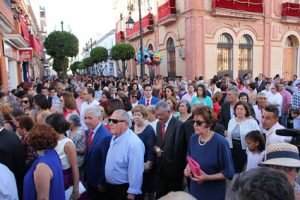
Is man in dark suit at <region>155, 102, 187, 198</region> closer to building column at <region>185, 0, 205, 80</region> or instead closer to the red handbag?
the red handbag

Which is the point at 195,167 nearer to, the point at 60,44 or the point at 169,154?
the point at 169,154

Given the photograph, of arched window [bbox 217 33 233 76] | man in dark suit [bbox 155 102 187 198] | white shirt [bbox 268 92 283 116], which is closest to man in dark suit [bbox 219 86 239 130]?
man in dark suit [bbox 155 102 187 198]

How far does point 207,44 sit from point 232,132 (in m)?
13.9

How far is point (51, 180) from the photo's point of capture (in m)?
2.59

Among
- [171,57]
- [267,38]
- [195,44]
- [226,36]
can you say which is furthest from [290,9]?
[171,57]

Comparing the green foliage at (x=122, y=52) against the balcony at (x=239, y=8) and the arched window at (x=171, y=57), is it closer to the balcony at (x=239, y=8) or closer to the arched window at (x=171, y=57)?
the arched window at (x=171, y=57)

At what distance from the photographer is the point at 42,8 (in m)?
70.0

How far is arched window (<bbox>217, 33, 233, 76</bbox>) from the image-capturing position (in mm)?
18469

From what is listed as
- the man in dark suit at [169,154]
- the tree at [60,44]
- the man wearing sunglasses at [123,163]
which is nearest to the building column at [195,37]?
the tree at [60,44]

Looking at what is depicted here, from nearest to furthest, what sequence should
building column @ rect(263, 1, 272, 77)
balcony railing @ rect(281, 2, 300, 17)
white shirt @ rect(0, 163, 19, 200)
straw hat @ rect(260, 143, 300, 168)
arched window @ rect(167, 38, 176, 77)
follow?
straw hat @ rect(260, 143, 300, 168) < white shirt @ rect(0, 163, 19, 200) < building column @ rect(263, 1, 272, 77) < balcony railing @ rect(281, 2, 300, 17) < arched window @ rect(167, 38, 176, 77)

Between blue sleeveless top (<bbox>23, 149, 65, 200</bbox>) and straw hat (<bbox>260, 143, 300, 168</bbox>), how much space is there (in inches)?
75.1

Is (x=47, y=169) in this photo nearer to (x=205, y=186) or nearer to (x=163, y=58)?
(x=205, y=186)

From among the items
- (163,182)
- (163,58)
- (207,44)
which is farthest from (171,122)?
(163,58)

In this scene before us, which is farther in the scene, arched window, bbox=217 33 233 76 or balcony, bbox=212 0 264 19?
arched window, bbox=217 33 233 76
